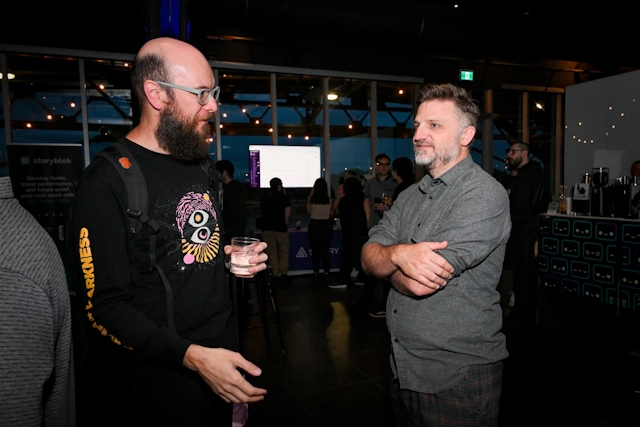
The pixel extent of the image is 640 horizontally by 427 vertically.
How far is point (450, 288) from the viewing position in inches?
55.0

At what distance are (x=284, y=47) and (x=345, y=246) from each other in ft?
12.7

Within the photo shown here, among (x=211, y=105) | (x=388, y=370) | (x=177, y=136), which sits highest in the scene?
(x=211, y=105)

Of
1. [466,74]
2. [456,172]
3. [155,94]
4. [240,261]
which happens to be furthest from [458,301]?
[466,74]

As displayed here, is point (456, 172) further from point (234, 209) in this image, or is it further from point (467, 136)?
point (234, 209)

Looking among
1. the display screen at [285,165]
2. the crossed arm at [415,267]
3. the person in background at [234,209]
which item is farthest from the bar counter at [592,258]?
the crossed arm at [415,267]

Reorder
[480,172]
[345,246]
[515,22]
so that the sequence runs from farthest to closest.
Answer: [345,246], [515,22], [480,172]

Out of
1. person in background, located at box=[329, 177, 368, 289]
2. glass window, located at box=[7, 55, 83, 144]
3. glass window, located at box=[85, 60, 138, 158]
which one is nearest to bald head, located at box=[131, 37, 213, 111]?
person in background, located at box=[329, 177, 368, 289]

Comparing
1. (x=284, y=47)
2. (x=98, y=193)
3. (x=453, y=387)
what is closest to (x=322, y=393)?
(x=453, y=387)

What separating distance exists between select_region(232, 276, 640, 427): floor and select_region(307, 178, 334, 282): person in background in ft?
5.70

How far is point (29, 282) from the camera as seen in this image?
66 cm

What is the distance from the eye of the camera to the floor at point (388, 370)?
99.4 inches

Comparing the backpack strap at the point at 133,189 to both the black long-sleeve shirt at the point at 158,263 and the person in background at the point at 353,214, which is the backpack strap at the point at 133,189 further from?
the person in background at the point at 353,214

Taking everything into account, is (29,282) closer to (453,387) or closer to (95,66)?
(453,387)

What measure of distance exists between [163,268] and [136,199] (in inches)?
8.6
